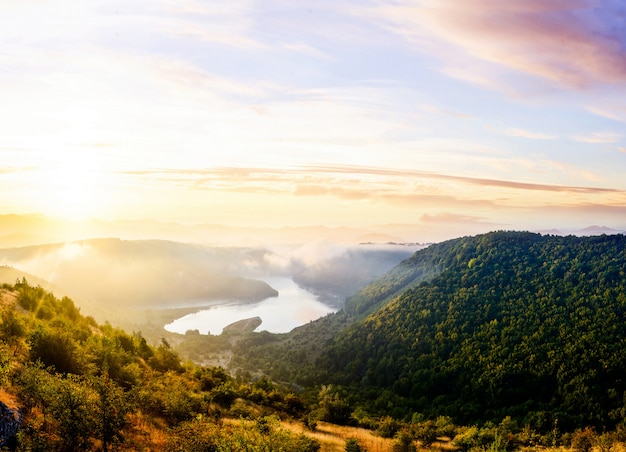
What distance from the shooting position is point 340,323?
14525 centimetres

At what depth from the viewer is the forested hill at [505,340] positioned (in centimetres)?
6044

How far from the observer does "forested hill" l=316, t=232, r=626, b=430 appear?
2379 inches

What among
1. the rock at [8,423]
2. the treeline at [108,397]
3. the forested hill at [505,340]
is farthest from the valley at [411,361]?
the rock at [8,423]

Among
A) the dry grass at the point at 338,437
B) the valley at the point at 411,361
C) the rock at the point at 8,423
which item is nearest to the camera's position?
the rock at the point at 8,423

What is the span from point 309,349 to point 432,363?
163 feet

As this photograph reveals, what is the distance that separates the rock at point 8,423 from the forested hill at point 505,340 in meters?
52.9

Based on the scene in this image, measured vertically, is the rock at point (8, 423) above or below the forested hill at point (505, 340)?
above

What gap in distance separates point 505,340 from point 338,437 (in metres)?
65.1

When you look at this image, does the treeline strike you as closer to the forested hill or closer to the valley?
the valley

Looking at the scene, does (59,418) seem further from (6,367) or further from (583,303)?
(583,303)

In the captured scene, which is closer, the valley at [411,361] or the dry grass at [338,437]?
the valley at [411,361]

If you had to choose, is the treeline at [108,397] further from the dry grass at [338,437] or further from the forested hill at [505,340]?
the forested hill at [505,340]

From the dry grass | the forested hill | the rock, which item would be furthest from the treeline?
the forested hill

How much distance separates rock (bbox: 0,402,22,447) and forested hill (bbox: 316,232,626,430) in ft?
174
